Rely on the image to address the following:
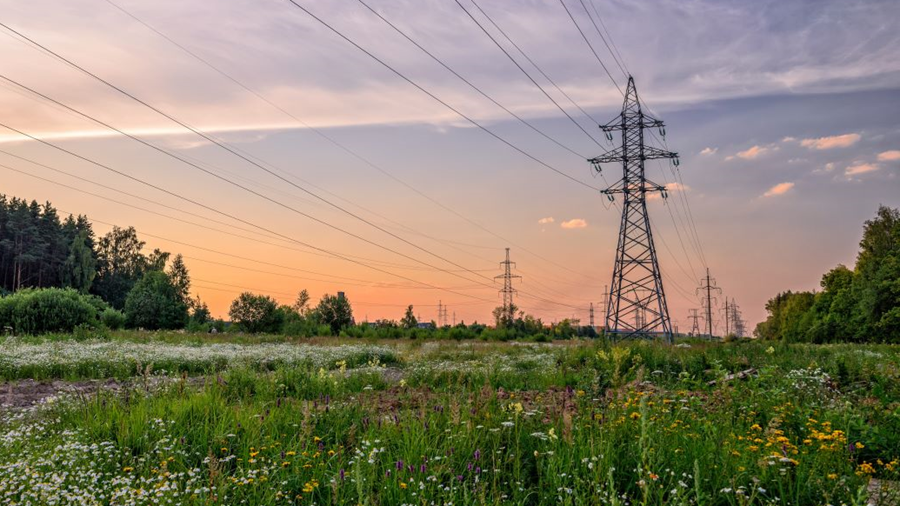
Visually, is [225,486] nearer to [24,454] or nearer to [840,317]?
[24,454]

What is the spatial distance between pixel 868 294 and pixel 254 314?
A: 50.9 metres

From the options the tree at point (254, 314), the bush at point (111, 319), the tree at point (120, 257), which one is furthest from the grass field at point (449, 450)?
the tree at point (120, 257)

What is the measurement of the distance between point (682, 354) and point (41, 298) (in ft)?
93.2

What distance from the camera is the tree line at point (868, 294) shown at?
46.3 m

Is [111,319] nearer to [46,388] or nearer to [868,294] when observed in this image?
[46,388]

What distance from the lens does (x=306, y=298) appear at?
70.3 m

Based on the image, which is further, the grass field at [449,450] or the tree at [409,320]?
the tree at [409,320]

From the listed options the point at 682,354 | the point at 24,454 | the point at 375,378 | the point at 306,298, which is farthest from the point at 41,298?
the point at 306,298

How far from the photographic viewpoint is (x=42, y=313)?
2631 cm

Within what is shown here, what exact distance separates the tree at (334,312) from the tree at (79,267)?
47.5 m

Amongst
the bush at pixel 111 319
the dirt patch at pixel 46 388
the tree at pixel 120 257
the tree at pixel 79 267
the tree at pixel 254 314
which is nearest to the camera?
the dirt patch at pixel 46 388

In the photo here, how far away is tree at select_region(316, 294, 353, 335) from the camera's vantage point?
4419 cm

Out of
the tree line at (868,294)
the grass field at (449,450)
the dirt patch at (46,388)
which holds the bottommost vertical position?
the dirt patch at (46,388)

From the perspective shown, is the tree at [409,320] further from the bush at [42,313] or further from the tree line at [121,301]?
the bush at [42,313]
